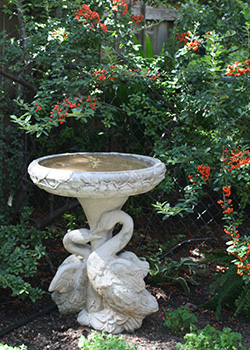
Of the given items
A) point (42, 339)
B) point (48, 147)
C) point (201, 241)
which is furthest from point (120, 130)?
point (42, 339)

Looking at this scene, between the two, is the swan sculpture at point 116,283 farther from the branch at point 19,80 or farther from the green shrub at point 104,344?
the branch at point 19,80

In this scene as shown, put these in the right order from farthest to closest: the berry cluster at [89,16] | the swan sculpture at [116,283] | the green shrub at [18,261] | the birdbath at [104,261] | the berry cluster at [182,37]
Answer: the berry cluster at [182,37] < the berry cluster at [89,16] < the green shrub at [18,261] < the swan sculpture at [116,283] < the birdbath at [104,261]

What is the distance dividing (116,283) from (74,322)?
1.72 ft

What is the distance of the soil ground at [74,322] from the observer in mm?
2869

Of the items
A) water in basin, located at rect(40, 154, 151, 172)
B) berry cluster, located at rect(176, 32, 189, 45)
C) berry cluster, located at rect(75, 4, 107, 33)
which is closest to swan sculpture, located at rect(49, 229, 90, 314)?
water in basin, located at rect(40, 154, 151, 172)

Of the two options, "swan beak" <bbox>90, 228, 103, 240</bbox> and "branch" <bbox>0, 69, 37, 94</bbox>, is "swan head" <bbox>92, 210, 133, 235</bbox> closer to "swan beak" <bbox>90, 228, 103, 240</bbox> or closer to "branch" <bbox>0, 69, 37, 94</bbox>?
"swan beak" <bbox>90, 228, 103, 240</bbox>

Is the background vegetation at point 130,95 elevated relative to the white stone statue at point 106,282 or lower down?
elevated

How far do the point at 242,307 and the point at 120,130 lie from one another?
6.79 ft

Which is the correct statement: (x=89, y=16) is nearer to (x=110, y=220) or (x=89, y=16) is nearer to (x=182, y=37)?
(x=182, y=37)

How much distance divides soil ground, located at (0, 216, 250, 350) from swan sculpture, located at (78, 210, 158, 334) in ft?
0.34

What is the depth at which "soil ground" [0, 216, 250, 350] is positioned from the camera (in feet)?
9.41

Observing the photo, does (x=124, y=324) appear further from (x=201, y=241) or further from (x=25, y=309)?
(x=201, y=241)

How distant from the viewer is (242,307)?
3.12m

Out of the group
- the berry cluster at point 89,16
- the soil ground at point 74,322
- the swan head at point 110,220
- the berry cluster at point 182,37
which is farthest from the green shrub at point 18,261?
the berry cluster at point 182,37
